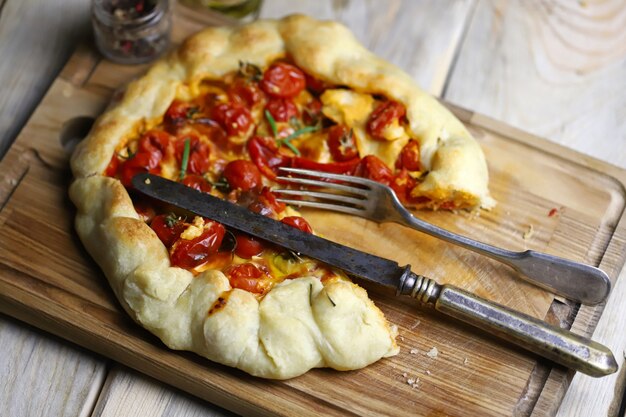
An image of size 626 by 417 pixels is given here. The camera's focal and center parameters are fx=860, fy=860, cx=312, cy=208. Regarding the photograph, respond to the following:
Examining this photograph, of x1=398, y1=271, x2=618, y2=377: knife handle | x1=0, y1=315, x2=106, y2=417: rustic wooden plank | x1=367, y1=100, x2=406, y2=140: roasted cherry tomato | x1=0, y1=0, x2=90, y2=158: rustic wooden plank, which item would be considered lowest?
x1=0, y1=315, x2=106, y2=417: rustic wooden plank

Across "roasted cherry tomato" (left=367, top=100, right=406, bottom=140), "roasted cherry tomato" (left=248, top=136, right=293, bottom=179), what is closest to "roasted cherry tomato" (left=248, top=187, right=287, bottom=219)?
"roasted cherry tomato" (left=248, top=136, right=293, bottom=179)

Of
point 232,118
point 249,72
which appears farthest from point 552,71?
point 232,118

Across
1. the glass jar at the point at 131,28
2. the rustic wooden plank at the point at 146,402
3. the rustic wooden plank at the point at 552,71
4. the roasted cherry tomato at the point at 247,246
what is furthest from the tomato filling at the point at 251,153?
the rustic wooden plank at the point at 552,71

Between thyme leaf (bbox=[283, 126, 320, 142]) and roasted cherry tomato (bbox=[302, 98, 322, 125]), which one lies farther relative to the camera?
roasted cherry tomato (bbox=[302, 98, 322, 125])

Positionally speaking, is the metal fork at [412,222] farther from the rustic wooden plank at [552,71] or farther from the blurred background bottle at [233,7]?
the blurred background bottle at [233,7]

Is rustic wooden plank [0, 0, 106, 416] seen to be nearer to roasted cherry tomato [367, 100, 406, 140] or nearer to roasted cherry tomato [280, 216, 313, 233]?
roasted cherry tomato [280, 216, 313, 233]

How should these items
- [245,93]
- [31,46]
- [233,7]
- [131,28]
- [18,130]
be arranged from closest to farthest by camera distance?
[245,93]
[131,28]
[18,130]
[31,46]
[233,7]

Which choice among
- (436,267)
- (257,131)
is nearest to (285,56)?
(257,131)

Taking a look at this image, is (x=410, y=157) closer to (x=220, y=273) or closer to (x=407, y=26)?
(x=220, y=273)
